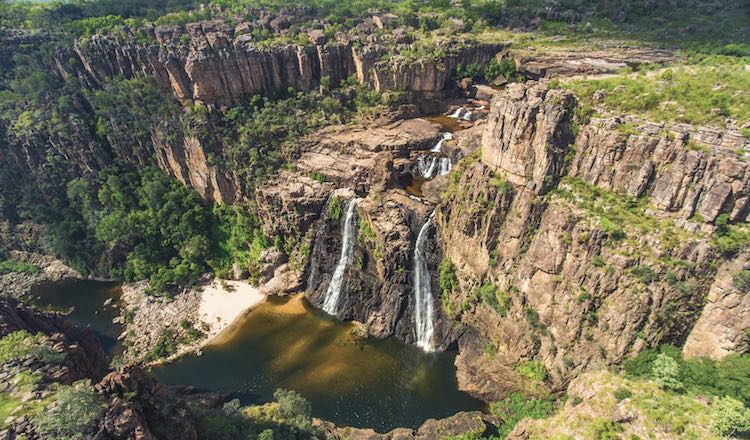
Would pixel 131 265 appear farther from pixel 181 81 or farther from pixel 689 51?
pixel 689 51

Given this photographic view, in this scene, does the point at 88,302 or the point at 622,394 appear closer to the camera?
the point at 622,394

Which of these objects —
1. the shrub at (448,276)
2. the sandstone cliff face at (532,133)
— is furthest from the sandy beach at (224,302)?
the sandstone cliff face at (532,133)

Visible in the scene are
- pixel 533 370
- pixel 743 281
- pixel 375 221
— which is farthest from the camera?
pixel 375 221

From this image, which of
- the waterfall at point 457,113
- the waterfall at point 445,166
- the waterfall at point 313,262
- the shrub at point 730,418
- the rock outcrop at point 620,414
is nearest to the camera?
the shrub at point 730,418

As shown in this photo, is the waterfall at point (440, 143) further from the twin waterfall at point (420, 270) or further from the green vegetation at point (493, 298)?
the green vegetation at point (493, 298)

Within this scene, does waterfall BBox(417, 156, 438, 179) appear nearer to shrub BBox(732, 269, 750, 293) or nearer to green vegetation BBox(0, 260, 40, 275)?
shrub BBox(732, 269, 750, 293)

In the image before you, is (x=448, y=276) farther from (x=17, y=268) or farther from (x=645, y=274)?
(x=17, y=268)

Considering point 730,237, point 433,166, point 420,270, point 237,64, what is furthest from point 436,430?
point 237,64
